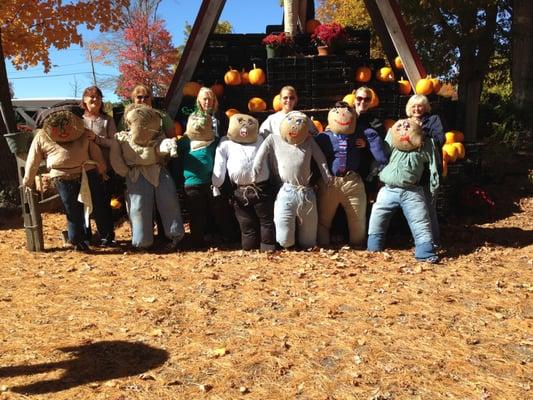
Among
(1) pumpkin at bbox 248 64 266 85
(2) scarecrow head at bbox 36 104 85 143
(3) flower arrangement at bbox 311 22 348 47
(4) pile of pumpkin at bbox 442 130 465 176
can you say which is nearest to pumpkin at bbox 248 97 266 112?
(1) pumpkin at bbox 248 64 266 85

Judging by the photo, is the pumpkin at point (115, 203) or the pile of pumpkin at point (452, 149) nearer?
the pile of pumpkin at point (452, 149)

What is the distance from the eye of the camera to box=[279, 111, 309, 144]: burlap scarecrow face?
17.5ft

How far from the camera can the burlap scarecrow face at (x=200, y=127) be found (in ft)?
18.4

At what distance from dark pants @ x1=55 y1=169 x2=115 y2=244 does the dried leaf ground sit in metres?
0.30

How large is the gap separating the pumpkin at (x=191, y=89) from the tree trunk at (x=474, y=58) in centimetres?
624

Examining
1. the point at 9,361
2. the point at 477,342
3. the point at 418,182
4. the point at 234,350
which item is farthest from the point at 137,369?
the point at 418,182

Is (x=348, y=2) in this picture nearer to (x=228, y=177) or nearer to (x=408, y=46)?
(x=408, y=46)

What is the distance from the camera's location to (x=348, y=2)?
1745 centimetres

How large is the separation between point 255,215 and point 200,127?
117cm

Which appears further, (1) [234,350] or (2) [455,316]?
(2) [455,316]

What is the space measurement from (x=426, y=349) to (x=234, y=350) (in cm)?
129

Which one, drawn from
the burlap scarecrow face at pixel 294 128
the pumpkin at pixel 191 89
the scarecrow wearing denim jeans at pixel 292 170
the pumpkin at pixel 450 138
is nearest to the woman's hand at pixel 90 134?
the pumpkin at pixel 191 89

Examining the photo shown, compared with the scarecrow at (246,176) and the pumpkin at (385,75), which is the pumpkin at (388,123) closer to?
the pumpkin at (385,75)

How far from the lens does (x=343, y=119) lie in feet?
17.9
